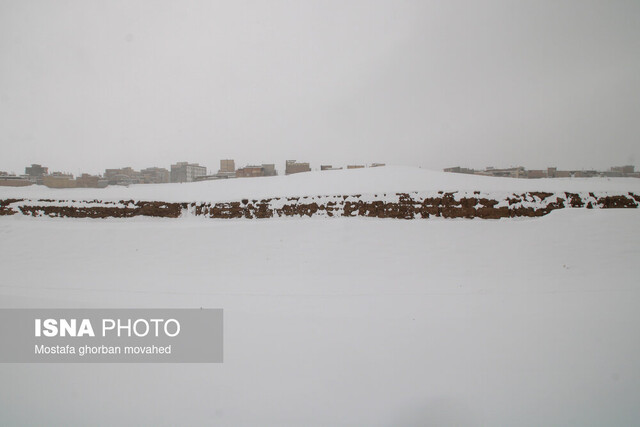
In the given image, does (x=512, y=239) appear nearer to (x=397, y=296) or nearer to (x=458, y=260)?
(x=458, y=260)

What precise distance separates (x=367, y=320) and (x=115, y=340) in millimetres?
3933

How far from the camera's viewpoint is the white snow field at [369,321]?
341 cm

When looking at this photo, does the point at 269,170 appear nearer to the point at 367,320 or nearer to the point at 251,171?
the point at 251,171

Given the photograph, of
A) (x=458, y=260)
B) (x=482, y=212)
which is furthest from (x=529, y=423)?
(x=482, y=212)

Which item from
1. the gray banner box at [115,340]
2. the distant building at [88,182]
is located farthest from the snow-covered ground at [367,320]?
the distant building at [88,182]

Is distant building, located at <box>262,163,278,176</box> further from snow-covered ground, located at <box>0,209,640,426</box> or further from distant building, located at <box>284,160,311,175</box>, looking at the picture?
snow-covered ground, located at <box>0,209,640,426</box>

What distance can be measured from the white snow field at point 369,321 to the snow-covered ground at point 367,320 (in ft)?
0.08

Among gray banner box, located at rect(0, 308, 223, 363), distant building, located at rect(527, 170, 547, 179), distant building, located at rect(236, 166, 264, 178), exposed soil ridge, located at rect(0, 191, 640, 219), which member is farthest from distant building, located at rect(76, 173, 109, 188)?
distant building, located at rect(527, 170, 547, 179)

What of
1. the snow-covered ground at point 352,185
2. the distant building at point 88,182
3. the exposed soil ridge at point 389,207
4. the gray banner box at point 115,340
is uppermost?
the distant building at point 88,182

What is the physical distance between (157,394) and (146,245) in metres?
7.82

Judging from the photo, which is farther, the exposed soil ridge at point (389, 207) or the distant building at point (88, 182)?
the distant building at point (88, 182)

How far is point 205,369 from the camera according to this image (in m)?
4.05

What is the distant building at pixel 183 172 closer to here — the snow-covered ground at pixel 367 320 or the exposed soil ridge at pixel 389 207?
the exposed soil ridge at pixel 389 207

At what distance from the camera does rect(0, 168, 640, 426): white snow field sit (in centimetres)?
341
